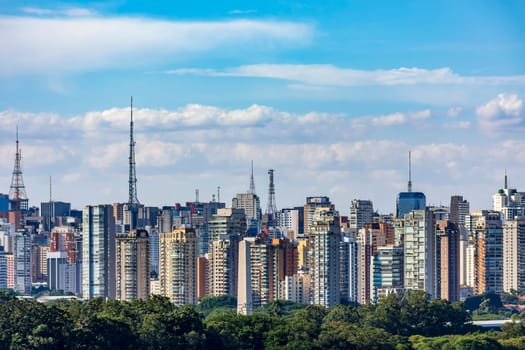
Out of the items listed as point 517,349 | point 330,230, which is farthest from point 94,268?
point 517,349

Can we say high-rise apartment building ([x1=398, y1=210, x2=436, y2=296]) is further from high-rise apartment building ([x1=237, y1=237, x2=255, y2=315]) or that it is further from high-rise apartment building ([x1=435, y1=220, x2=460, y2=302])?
high-rise apartment building ([x1=237, y1=237, x2=255, y2=315])

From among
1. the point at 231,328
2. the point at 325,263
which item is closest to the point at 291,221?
the point at 325,263

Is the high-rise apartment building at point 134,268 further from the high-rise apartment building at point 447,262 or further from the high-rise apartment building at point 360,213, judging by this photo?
the high-rise apartment building at point 360,213

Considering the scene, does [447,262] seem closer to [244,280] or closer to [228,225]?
[244,280]

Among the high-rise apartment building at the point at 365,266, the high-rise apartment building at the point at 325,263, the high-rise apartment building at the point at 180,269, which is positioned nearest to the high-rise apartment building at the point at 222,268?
the high-rise apartment building at the point at 180,269

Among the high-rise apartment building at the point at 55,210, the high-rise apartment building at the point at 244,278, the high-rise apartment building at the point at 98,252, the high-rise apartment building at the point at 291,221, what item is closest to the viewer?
the high-rise apartment building at the point at 244,278

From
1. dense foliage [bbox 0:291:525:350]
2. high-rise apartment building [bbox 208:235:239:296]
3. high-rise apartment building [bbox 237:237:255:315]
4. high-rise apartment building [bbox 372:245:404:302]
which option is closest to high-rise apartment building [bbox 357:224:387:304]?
high-rise apartment building [bbox 372:245:404:302]

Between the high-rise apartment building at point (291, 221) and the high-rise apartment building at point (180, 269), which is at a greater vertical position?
the high-rise apartment building at point (291, 221)
